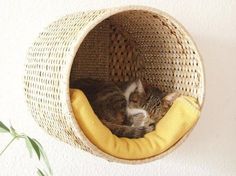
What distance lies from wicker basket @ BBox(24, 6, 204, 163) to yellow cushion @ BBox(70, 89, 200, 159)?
2cm

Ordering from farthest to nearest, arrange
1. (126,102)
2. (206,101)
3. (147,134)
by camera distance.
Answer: (206,101) < (126,102) < (147,134)

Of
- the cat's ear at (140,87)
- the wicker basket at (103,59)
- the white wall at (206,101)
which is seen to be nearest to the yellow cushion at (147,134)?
the wicker basket at (103,59)

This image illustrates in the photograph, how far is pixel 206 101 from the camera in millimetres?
1123

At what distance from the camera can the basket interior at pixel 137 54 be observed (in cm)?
86

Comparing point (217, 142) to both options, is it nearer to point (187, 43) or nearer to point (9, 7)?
point (187, 43)

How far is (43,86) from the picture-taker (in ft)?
2.44

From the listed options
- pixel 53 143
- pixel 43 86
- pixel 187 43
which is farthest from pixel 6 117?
pixel 187 43

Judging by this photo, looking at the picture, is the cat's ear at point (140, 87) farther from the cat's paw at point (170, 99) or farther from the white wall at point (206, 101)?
the white wall at point (206, 101)

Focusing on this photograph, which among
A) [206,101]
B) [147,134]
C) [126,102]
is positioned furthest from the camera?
[206,101]

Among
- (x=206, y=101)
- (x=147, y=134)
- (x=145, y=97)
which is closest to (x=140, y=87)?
(x=145, y=97)

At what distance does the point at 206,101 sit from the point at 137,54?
0.29 metres

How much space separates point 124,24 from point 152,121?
0.27 m

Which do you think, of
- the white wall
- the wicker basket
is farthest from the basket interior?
the white wall

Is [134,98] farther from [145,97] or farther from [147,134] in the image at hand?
[147,134]
